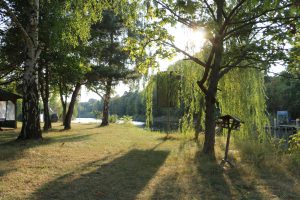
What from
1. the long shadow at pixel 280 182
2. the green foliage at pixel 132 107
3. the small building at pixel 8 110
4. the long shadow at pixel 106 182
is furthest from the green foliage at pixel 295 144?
the green foliage at pixel 132 107

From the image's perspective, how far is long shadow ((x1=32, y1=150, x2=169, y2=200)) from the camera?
14.6ft

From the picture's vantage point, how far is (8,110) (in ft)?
61.3

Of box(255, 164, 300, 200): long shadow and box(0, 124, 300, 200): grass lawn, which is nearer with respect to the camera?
box(0, 124, 300, 200): grass lawn

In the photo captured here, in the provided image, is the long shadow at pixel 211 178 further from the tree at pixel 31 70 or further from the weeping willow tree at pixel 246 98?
the tree at pixel 31 70

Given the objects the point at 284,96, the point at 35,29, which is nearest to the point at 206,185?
the point at 35,29

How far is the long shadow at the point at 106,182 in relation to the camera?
14.6 ft

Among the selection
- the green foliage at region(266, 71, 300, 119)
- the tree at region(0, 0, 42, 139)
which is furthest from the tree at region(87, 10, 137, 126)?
the green foliage at region(266, 71, 300, 119)

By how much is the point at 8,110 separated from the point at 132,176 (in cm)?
1577

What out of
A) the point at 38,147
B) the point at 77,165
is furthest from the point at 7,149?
the point at 77,165

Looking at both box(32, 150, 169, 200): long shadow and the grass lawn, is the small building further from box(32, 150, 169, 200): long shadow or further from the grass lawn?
box(32, 150, 169, 200): long shadow

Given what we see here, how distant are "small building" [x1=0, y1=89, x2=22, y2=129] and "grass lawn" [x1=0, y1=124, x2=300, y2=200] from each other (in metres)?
10.4

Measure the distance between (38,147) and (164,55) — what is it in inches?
182

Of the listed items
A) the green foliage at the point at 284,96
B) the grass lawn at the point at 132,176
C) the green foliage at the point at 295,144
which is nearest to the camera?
the grass lawn at the point at 132,176

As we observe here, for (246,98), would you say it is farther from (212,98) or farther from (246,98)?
(212,98)
